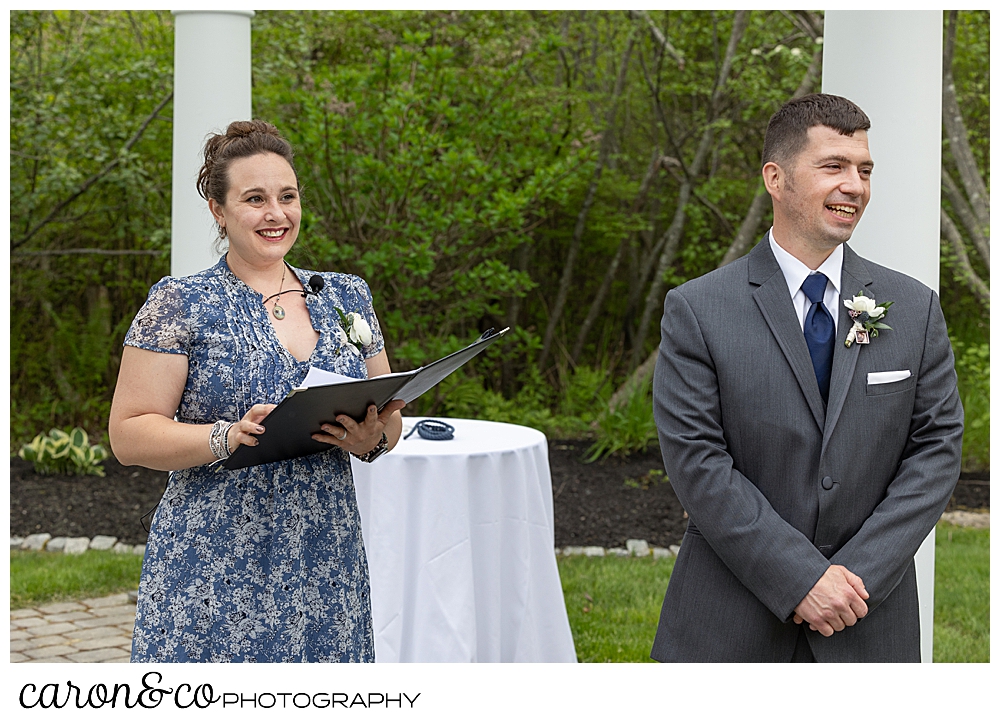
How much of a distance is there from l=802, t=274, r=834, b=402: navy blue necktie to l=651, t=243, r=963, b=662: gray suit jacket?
0.11 ft

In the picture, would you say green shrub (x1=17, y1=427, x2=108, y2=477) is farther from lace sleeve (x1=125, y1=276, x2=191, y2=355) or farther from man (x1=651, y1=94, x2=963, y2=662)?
man (x1=651, y1=94, x2=963, y2=662)

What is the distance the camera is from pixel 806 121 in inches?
84.5

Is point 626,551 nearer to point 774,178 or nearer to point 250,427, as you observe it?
point 774,178

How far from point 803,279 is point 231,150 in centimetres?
138

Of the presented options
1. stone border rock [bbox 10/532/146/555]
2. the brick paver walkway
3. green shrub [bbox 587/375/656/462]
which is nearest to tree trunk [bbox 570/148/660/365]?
green shrub [bbox 587/375/656/462]

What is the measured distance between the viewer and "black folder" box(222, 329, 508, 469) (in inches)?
77.6

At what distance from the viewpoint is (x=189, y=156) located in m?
3.96

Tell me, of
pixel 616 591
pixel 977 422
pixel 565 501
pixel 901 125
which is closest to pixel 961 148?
pixel 977 422

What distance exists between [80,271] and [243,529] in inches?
283

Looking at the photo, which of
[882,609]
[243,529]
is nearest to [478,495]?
A: [243,529]

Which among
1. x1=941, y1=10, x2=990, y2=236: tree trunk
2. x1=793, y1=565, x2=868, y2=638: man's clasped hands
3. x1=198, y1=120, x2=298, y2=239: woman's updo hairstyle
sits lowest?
x1=793, y1=565, x2=868, y2=638: man's clasped hands

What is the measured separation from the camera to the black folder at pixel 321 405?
77.6 inches

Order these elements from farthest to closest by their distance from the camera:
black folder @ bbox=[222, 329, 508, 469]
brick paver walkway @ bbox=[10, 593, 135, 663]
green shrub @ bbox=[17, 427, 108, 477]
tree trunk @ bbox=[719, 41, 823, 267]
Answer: tree trunk @ bbox=[719, 41, 823, 267] → green shrub @ bbox=[17, 427, 108, 477] → brick paver walkway @ bbox=[10, 593, 135, 663] → black folder @ bbox=[222, 329, 508, 469]
